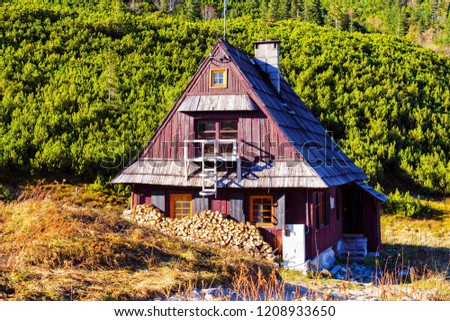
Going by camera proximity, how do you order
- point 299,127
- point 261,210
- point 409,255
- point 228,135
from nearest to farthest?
point 261,210
point 228,135
point 299,127
point 409,255

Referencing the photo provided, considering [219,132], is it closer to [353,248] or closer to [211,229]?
[211,229]

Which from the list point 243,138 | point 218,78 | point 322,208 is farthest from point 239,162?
point 322,208

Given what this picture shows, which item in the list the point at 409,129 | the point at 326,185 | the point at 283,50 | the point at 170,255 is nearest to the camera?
the point at 170,255

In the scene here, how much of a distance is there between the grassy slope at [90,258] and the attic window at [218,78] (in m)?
6.13

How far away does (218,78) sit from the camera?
17.0m

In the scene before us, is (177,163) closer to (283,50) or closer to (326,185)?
(326,185)

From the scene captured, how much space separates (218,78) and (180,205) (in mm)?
4572

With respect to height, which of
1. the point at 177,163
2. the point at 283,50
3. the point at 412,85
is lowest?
the point at 177,163
